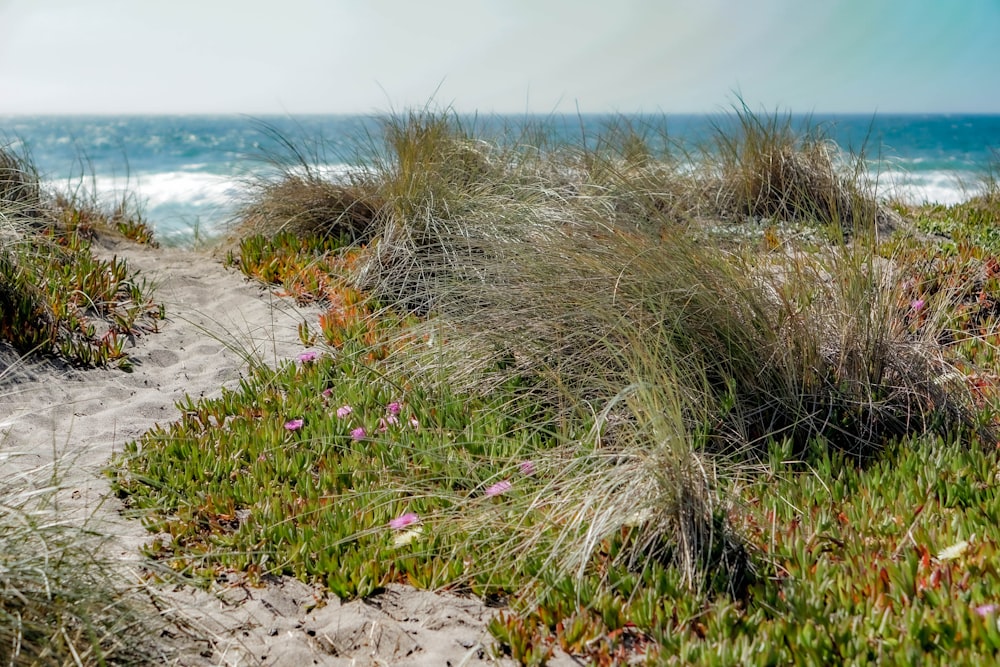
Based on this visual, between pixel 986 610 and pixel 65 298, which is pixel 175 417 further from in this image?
pixel 986 610

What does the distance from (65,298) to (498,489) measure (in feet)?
13.4

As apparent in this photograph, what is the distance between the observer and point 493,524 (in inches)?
118

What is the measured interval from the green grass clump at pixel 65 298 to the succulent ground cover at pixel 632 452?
1.33 metres

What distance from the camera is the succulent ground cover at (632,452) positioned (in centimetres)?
258

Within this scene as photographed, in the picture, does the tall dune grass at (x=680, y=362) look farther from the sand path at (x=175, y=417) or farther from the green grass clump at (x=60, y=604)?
the green grass clump at (x=60, y=604)

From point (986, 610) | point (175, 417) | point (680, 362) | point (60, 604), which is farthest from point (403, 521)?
point (175, 417)

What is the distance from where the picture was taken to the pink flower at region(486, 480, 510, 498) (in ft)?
10.2

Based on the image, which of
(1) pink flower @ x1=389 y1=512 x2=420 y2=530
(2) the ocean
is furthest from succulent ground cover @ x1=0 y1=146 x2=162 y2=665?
(1) pink flower @ x1=389 y1=512 x2=420 y2=530

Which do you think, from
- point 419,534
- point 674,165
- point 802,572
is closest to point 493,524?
point 419,534

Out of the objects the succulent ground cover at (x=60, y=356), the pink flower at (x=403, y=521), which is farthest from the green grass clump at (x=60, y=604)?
A: the pink flower at (x=403, y=521)

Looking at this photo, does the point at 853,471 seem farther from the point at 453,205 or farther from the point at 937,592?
the point at 453,205

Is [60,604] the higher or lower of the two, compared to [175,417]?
higher

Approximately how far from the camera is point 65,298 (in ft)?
19.1

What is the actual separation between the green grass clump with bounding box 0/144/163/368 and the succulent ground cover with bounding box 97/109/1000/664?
1328 millimetres
